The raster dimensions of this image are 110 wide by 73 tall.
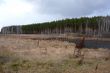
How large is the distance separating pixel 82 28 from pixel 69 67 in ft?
402

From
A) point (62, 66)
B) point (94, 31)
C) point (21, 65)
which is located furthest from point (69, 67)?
point (94, 31)

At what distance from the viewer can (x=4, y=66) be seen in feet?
72.4

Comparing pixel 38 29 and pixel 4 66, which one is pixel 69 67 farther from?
pixel 38 29

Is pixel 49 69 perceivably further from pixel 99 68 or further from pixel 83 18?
pixel 83 18

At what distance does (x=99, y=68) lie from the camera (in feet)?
72.5

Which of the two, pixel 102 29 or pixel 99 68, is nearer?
pixel 99 68

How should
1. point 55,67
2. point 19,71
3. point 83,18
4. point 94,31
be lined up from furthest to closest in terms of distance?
point 83,18, point 94,31, point 55,67, point 19,71

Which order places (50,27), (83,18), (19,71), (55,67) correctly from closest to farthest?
1. (19,71)
2. (55,67)
3. (83,18)
4. (50,27)

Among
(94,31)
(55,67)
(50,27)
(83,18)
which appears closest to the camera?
(55,67)

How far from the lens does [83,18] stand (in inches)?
5655

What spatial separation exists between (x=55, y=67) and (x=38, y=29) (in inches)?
5482

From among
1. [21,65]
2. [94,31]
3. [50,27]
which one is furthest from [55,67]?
[50,27]

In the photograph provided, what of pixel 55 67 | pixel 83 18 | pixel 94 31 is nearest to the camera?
pixel 55 67

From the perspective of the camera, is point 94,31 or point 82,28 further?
point 82,28
